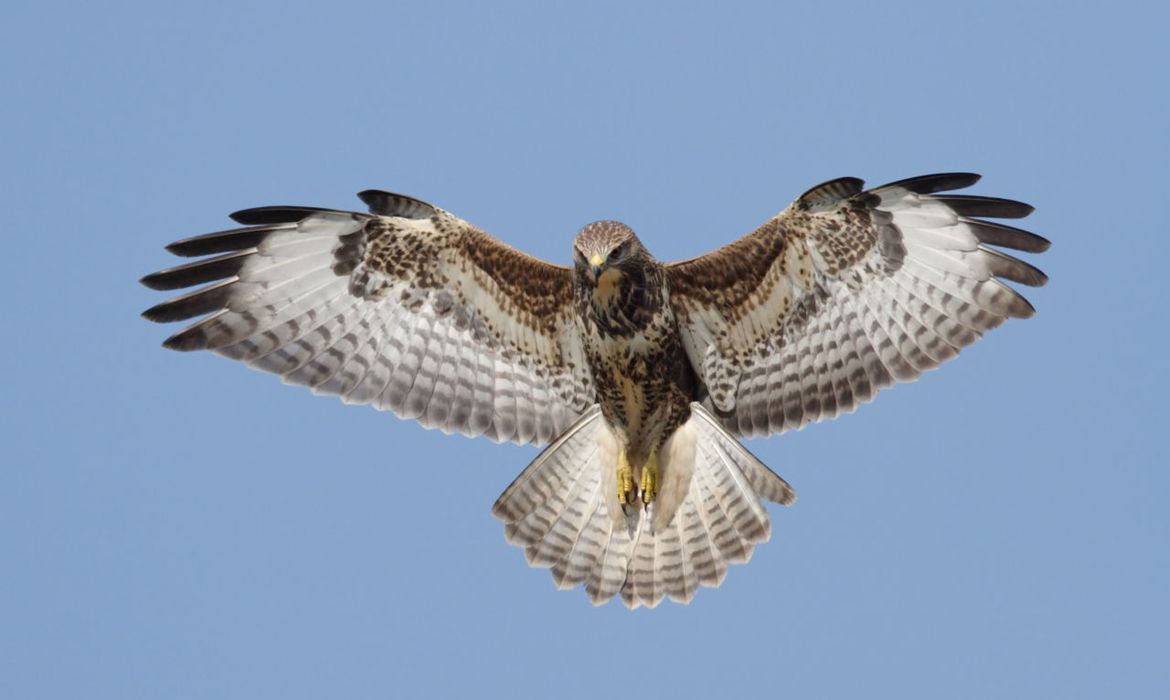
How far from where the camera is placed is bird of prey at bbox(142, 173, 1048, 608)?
10961 mm

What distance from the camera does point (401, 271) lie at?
1152cm

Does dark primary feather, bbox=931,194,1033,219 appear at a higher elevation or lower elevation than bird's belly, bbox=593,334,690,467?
higher

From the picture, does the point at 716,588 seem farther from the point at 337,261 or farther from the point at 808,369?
the point at 337,261

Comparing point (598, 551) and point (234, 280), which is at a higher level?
point (234, 280)

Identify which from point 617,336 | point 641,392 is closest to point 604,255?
point 617,336

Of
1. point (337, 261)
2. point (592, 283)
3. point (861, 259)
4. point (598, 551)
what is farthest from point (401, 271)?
point (861, 259)

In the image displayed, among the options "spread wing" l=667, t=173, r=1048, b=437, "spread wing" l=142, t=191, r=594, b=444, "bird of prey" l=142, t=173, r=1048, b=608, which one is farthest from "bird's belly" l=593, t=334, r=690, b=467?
"spread wing" l=142, t=191, r=594, b=444

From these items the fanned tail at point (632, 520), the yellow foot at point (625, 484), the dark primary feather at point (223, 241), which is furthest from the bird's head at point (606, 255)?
the dark primary feather at point (223, 241)

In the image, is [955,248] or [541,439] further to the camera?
[541,439]

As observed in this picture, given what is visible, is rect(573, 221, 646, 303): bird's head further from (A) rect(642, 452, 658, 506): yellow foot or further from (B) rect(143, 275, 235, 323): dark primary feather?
(B) rect(143, 275, 235, 323): dark primary feather

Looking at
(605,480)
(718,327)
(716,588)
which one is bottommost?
(716,588)

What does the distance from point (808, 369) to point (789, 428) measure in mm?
383

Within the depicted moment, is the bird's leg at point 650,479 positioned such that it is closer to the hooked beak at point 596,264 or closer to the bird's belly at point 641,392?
the bird's belly at point 641,392

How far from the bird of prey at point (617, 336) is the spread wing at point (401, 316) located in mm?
14
